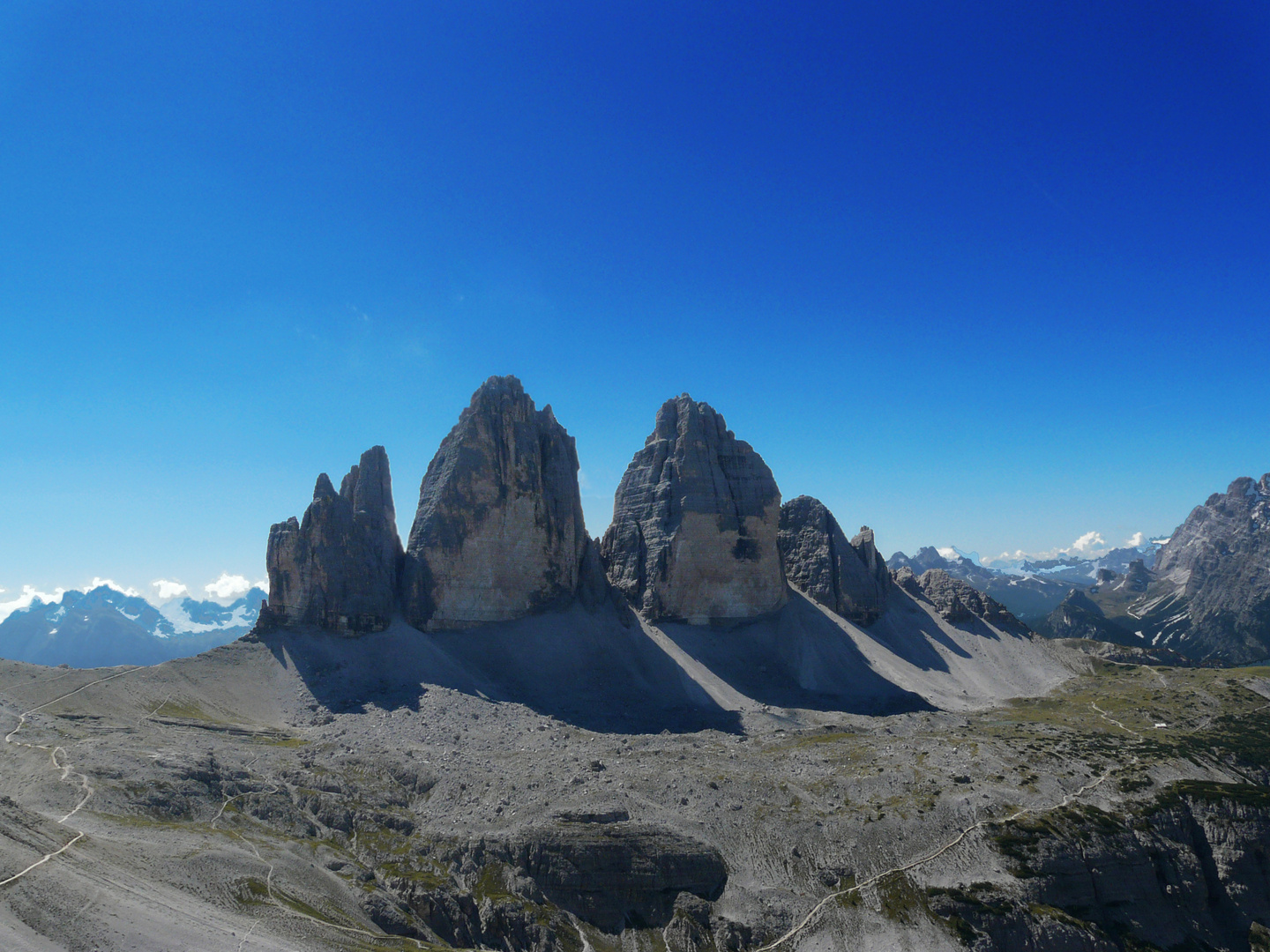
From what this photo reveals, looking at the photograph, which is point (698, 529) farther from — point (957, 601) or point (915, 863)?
point (915, 863)

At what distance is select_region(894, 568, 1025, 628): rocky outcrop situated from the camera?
14550 centimetres

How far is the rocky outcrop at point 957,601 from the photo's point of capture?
14550 centimetres

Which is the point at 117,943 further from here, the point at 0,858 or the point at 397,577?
the point at 397,577

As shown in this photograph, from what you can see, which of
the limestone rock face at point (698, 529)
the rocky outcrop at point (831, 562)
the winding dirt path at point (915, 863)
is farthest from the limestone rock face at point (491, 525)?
the winding dirt path at point (915, 863)

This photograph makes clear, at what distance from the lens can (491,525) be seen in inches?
4569

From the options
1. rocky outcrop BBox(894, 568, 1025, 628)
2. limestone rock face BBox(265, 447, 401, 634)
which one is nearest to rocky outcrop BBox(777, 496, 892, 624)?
rocky outcrop BBox(894, 568, 1025, 628)

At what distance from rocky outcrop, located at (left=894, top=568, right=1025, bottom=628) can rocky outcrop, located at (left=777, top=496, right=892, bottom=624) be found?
383 inches

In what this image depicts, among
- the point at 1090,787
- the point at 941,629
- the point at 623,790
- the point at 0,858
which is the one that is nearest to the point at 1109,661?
the point at 941,629

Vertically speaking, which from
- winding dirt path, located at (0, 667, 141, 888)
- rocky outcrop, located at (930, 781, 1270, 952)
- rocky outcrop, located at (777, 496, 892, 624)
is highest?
rocky outcrop, located at (777, 496, 892, 624)

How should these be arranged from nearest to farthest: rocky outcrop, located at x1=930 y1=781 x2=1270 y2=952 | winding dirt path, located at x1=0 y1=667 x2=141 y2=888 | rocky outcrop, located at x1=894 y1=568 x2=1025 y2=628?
winding dirt path, located at x1=0 y1=667 x2=141 y2=888
rocky outcrop, located at x1=930 y1=781 x2=1270 y2=952
rocky outcrop, located at x1=894 y1=568 x2=1025 y2=628

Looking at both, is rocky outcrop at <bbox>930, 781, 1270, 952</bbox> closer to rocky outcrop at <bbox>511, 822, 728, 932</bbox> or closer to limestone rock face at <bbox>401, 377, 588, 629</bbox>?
rocky outcrop at <bbox>511, 822, 728, 932</bbox>

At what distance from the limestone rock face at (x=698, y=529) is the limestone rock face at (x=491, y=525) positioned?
1444cm

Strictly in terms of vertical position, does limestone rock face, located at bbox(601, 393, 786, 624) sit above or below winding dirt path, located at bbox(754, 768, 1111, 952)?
above

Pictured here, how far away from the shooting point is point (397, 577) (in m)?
116
